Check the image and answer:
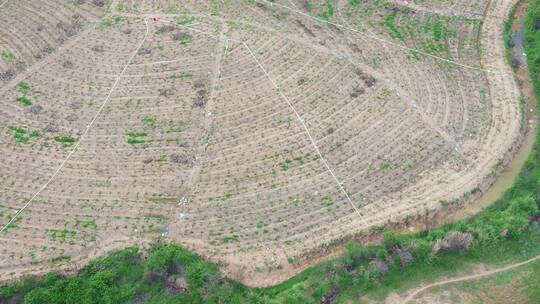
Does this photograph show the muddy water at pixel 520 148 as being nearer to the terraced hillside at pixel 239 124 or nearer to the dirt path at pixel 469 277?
the terraced hillside at pixel 239 124

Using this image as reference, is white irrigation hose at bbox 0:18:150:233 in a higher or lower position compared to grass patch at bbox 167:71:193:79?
lower

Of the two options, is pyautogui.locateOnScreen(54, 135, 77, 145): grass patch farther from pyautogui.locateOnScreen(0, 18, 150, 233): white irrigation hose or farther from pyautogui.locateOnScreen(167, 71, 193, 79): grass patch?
pyautogui.locateOnScreen(167, 71, 193, 79): grass patch

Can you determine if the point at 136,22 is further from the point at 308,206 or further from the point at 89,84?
the point at 308,206

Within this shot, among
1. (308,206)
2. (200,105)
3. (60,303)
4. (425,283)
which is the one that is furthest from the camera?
(200,105)

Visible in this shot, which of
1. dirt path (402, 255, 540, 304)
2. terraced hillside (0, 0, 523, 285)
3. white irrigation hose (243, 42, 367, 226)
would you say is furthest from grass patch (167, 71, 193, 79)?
dirt path (402, 255, 540, 304)

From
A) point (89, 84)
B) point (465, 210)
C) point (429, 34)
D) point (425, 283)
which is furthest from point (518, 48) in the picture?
point (89, 84)

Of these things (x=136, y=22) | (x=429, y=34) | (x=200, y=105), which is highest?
(x=429, y=34)
